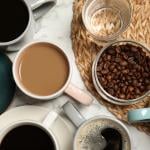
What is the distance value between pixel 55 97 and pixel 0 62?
106 mm

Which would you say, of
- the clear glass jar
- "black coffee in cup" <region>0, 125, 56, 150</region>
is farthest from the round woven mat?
"black coffee in cup" <region>0, 125, 56, 150</region>

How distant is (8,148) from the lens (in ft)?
2.89

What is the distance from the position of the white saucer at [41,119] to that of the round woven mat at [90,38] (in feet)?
0.22

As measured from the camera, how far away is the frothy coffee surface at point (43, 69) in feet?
2.99

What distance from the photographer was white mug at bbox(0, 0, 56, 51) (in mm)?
863

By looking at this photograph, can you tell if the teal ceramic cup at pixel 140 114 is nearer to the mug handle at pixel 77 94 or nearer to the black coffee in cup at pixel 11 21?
the mug handle at pixel 77 94

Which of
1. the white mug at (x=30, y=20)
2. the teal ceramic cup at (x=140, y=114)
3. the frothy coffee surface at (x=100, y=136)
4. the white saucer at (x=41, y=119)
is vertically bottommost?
the frothy coffee surface at (x=100, y=136)

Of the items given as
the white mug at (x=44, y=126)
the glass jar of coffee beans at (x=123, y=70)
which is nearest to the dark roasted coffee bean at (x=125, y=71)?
the glass jar of coffee beans at (x=123, y=70)

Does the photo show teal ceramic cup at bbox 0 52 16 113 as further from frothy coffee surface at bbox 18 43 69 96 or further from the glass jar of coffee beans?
the glass jar of coffee beans

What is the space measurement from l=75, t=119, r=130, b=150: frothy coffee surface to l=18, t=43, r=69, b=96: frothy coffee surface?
8 cm

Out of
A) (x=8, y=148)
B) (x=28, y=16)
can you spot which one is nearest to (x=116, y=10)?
(x=28, y=16)

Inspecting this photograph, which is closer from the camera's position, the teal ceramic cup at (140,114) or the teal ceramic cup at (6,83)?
the teal ceramic cup at (140,114)

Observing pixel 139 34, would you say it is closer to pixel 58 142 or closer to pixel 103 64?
pixel 103 64

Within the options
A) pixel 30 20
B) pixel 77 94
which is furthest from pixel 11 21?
pixel 77 94
